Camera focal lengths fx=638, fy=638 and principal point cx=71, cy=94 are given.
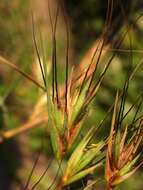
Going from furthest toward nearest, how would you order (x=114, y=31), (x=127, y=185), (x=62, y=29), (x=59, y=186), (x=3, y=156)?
(x=62, y=29), (x=3, y=156), (x=127, y=185), (x=114, y=31), (x=59, y=186)

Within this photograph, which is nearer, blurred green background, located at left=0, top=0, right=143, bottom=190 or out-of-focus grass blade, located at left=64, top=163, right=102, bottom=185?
out-of-focus grass blade, located at left=64, top=163, right=102, bottom=185

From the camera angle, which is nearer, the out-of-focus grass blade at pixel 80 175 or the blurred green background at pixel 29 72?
the out-of-focus grass blade at pixel 80 175

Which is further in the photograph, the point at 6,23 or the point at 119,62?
the point at 119,62

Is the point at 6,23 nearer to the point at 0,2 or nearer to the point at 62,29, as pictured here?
the point at 0,2

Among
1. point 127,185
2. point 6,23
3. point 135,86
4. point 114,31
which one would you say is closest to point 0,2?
point 6,23

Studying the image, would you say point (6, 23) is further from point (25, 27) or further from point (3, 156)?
point (3, 156)

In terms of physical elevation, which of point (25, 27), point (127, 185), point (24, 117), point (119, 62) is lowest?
point (127, 185)

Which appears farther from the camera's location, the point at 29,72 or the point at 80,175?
the point at 29,72

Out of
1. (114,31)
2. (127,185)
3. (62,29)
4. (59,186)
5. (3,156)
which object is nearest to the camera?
(59,186)

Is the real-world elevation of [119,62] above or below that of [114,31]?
below
